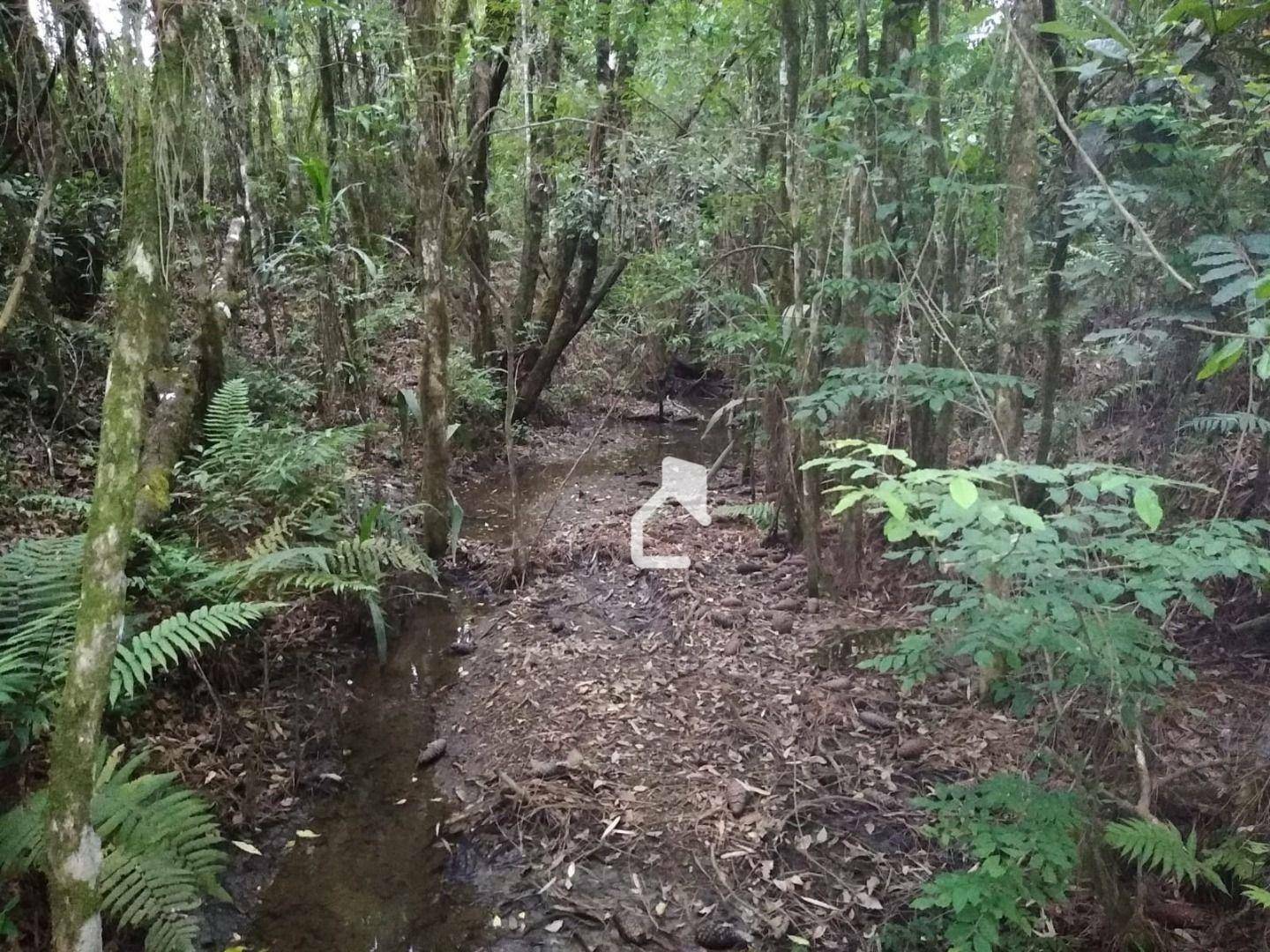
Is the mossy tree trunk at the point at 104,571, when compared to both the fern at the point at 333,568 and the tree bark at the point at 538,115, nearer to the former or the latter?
the fern at the point at 333,568

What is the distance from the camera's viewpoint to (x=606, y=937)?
3213 millimetres

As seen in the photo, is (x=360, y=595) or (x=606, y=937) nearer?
(x=606, y=937)

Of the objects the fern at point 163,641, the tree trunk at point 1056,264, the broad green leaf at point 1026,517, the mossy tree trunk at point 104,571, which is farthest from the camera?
the tree trunk at point 1056,264

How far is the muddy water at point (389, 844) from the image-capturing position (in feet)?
10.6

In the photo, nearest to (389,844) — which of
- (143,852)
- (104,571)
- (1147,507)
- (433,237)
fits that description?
(143,852)

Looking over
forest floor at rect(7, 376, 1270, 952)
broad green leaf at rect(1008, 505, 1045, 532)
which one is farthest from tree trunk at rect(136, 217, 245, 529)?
broad green leaf at rect(1008, 505, 1045, 532)

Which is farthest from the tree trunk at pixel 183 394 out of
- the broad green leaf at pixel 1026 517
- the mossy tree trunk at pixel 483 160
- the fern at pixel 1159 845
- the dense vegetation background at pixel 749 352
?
the fern at pixel 1159 845

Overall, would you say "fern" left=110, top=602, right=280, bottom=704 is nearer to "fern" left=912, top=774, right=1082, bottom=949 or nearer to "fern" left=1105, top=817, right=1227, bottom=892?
"fern" left=912, top=774, right=1082, bottom=949

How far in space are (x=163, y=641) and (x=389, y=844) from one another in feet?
4.47

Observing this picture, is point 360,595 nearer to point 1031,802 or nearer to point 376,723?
point 376,723

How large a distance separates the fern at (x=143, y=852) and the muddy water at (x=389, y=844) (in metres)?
0.39

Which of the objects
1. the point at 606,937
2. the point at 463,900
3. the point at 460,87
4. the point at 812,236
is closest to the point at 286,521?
the point at 463,900

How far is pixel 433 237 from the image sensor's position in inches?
226

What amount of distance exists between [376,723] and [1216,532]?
13.4 feet
